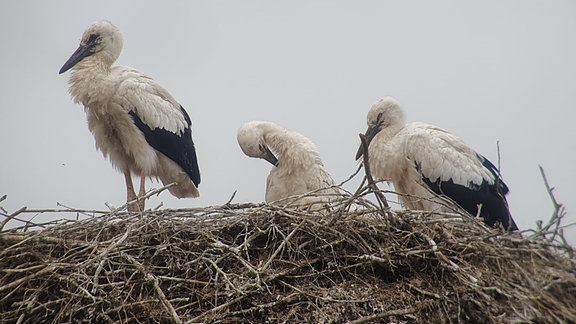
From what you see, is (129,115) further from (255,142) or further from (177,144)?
(255,142)

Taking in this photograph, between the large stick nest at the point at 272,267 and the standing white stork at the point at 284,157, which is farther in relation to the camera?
the standing white stork at the point at 284,157

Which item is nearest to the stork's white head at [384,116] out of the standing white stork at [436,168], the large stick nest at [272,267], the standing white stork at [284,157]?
the standing white stork at [436,168]

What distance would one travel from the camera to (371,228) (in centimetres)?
466

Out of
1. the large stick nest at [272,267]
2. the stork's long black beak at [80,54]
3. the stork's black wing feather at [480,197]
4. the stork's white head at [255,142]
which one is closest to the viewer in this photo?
the large stick nest at [272,267]

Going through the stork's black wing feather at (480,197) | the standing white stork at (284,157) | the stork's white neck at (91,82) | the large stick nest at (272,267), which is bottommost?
the large stick nest at (272,267)

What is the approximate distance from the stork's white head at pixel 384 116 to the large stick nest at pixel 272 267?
1.95 meters

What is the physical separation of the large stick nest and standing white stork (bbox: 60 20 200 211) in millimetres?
1770

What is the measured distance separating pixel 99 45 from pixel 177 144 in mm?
999

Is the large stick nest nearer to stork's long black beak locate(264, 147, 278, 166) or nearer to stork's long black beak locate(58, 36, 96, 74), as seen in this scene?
stork's long black beak locate(264, 147, 278, 166)

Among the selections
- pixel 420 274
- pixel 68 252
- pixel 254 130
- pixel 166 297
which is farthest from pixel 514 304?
pixel 254 130

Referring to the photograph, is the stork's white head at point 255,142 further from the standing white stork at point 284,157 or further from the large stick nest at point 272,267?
the large stick nest at point 272,267

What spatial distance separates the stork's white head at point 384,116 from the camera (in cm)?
666

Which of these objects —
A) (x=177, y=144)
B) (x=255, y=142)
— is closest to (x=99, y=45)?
(x=177, y=144)

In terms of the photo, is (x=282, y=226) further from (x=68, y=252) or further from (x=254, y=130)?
(x=254, y=130)
